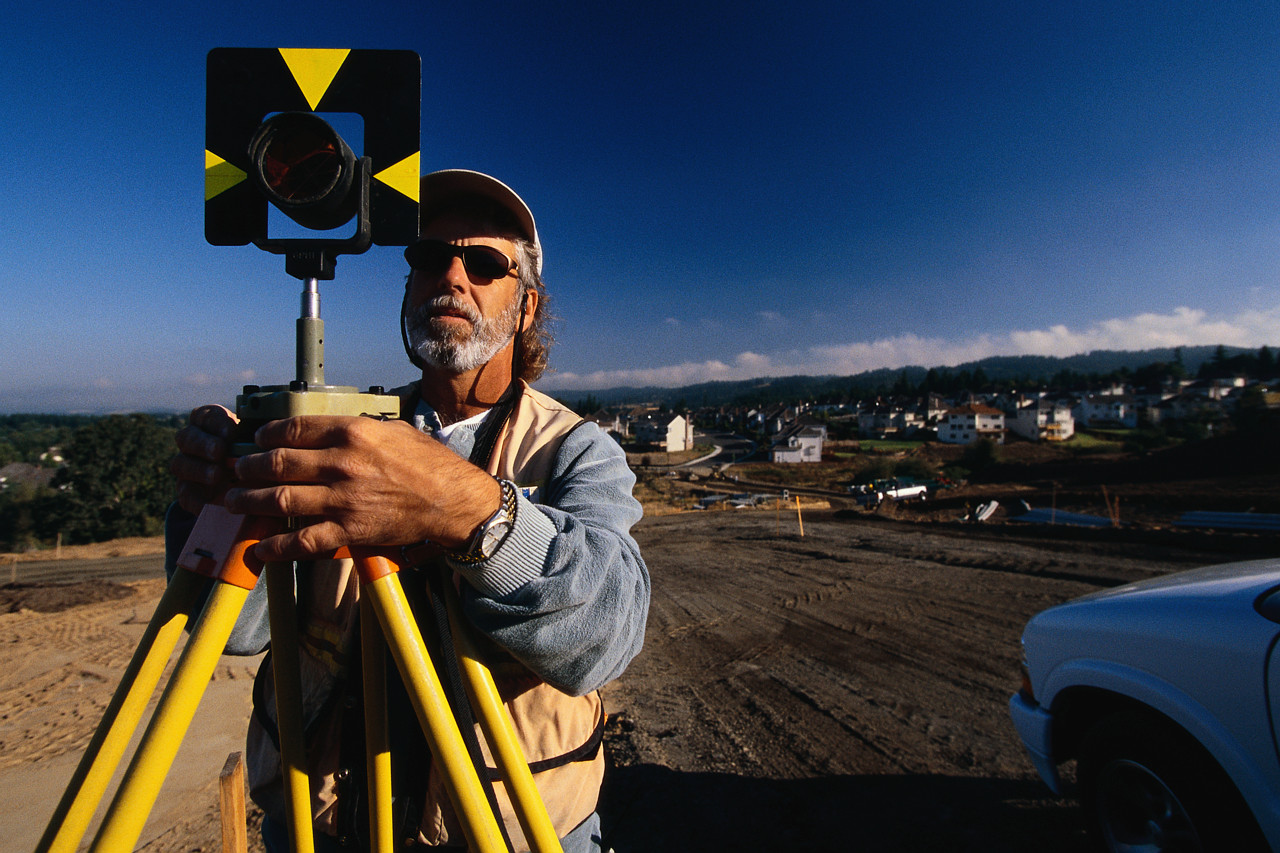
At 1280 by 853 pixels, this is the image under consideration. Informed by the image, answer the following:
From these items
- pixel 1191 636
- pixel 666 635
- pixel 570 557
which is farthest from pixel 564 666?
pixel 666 635

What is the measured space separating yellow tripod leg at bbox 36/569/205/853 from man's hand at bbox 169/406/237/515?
0.49ft

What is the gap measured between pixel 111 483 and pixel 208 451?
126 ft

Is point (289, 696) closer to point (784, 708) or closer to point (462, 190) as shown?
point (462, 190)

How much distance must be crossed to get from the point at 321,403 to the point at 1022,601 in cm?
958

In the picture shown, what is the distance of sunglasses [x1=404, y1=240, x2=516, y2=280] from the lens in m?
1.63

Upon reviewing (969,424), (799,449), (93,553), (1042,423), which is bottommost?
(93,553)

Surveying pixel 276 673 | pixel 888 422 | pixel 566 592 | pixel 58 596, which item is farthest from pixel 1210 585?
pixel 888 422

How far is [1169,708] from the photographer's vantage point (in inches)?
89.1

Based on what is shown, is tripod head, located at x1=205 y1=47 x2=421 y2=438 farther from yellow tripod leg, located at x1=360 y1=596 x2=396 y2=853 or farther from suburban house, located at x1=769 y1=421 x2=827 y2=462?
suburban house, located at x1=769 y1=421 x2=827 y2=462

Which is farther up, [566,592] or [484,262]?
[484,262]

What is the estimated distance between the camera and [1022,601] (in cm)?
778

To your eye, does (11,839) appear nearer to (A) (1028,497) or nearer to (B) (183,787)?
(B) (183,787)

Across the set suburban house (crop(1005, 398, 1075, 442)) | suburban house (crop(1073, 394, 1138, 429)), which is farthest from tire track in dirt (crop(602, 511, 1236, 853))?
suburban house (crop(1073, 394, 1138, 429))

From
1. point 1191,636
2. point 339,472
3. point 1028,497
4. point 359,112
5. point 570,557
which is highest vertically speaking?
point 359,112
